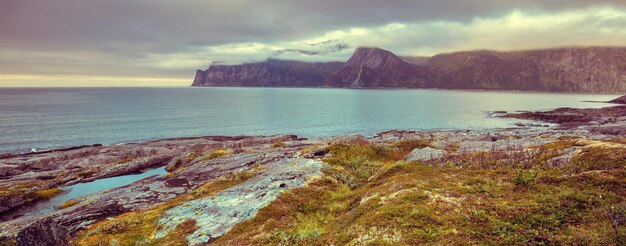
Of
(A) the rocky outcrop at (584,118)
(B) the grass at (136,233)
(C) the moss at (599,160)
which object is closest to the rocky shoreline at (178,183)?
(B) the grass at (136,233)

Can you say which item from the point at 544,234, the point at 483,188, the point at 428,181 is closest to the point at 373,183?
the point at 428,181

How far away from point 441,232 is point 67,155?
86.3 meters

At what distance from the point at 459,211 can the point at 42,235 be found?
17.0 metres

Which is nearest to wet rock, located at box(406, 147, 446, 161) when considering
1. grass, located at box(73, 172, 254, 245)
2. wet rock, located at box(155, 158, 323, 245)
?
wet rock, located at box(155, 158, 323, 245)

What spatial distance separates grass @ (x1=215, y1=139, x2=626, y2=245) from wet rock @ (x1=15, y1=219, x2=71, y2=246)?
729 cm

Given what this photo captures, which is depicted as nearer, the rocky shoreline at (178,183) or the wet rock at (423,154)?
the rocky shoreline at (178,183)

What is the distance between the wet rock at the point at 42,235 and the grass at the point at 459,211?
23.9ft

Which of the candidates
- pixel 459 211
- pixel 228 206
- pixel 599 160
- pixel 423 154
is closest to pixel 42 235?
pixel 228 206

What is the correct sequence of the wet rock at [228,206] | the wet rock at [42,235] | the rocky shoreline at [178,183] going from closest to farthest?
1. the wet rock at [42,235]
2. the wet rock at [228,206]
3. the rocky shoreline at [178,183]

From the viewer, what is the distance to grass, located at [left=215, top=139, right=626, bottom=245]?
9125mm

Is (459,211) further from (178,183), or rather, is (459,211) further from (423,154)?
(178,183)

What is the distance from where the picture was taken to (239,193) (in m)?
20.6

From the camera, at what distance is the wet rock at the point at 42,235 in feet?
41.7

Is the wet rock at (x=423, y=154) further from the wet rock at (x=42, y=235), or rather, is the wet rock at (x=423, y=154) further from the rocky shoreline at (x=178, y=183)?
the wet rock at (x=42, y=235)
